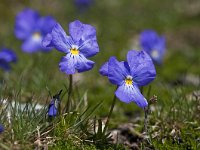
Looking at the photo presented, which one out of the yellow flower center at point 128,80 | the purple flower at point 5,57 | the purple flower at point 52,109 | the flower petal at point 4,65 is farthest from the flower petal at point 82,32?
the flower petal at point 4,65

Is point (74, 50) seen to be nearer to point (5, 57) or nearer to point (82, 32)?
point (82, 32)

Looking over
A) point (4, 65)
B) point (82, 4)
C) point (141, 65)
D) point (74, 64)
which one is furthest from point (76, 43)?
point (82, 4)

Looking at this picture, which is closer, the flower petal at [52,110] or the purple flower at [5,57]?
the flower petal at [52,110]

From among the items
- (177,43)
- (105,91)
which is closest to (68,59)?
(105,91)

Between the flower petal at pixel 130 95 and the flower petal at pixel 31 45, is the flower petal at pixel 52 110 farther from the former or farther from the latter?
the flower petal at pixel 31 45

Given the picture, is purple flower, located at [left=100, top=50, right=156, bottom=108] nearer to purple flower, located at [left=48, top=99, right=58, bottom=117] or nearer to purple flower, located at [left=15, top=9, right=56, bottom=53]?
purple flower, located at [left=48, top=99, right=58, bottom=117]

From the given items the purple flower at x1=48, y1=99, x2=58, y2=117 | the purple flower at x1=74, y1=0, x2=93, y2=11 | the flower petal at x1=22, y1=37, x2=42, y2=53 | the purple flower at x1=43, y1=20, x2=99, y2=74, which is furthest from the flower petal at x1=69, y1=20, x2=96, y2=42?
the purple flower at x1=74, y1=0, x2=93, y2=11

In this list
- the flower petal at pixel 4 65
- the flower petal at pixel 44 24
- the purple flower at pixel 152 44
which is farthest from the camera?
the flower petal at pixel 44 24
